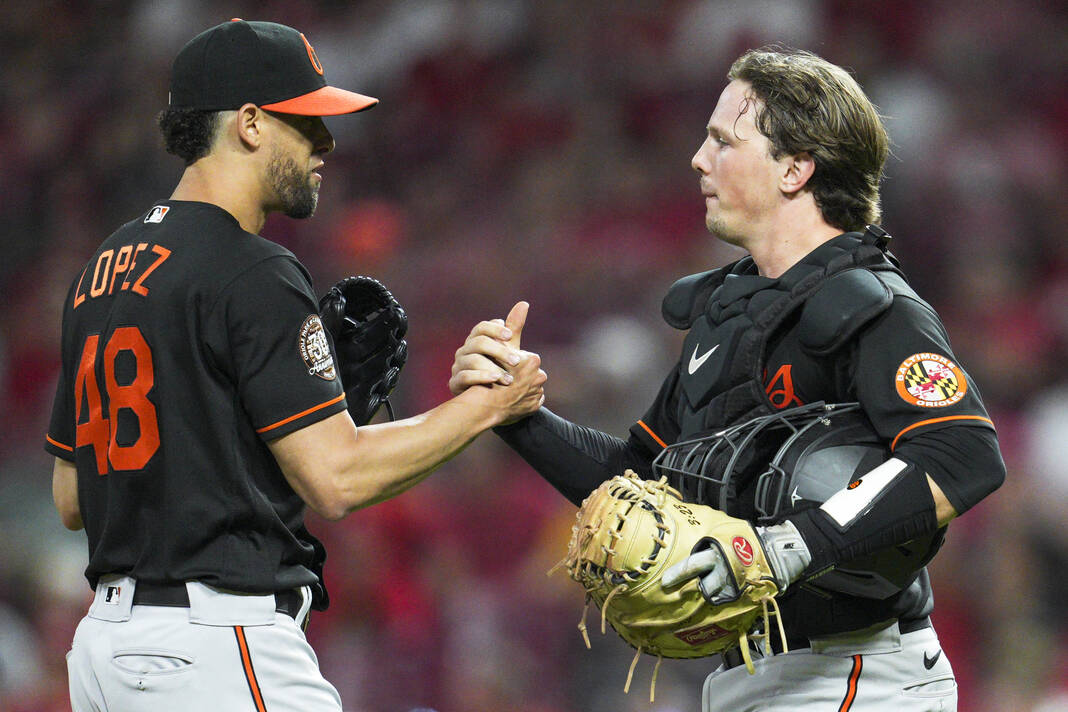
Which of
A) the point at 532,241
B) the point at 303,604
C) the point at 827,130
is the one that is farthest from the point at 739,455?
the point at 532,241

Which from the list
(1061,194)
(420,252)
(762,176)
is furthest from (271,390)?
(1061,194)

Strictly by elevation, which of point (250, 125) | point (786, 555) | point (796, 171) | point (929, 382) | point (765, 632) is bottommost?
point (765, 632)

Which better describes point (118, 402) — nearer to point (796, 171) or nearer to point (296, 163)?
point (296, 163)

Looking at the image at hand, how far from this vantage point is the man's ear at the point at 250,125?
227 centimetres

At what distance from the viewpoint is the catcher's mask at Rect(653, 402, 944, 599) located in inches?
81.0

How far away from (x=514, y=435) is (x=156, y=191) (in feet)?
14.0

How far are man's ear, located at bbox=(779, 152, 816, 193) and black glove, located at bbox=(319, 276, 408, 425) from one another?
0.91 metres

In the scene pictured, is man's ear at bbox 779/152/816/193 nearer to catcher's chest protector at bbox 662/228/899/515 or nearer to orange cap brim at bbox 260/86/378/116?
catcher's chest protector at bbox 662/228/899/515

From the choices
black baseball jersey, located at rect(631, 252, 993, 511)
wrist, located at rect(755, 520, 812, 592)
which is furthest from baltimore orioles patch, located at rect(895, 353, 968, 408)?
wrist, located at rect(755, 520, 812, 592)

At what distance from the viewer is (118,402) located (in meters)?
2.11

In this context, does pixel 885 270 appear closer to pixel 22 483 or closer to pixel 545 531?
pixel 545 531

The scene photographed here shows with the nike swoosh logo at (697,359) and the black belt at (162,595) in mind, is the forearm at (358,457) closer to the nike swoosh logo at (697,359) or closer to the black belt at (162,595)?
the black belt at (162,595)

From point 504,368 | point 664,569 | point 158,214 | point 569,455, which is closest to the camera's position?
point 664,569

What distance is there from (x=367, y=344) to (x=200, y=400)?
67cm
